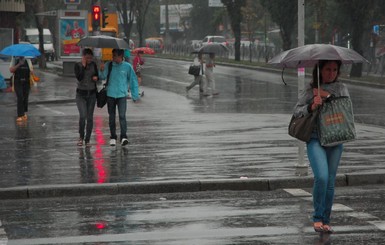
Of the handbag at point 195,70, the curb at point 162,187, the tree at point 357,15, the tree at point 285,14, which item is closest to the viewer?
the curb at point 162,187

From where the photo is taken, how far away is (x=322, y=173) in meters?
9.63

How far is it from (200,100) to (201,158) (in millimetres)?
17138

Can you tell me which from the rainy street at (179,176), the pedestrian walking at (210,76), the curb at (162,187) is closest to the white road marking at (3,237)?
the rainy street at (179,176)

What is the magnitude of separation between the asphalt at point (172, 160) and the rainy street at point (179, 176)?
0.02 metres

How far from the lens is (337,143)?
967cm

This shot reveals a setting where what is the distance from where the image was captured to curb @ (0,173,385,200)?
12539mm

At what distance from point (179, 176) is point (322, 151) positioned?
4017mm

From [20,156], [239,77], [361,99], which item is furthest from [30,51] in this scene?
[239,77]

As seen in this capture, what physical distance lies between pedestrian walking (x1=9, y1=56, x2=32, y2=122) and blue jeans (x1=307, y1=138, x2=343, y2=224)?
15.1 metres

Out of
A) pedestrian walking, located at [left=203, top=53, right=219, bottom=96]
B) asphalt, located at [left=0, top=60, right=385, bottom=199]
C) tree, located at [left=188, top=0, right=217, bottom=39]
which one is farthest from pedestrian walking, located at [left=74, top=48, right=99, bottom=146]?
tree, located at [left=188, top=0, right=217, bottom=39]

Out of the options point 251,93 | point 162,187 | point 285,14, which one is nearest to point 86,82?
point 162,187

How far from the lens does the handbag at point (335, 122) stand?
9.66m

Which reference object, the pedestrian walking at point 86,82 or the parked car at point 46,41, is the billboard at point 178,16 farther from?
the pedestrian walking at point 86,82

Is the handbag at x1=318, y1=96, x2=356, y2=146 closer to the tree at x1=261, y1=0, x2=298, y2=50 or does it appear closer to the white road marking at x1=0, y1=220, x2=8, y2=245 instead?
the white road marking at x1=0, y1=220, x2=8, y2=245
